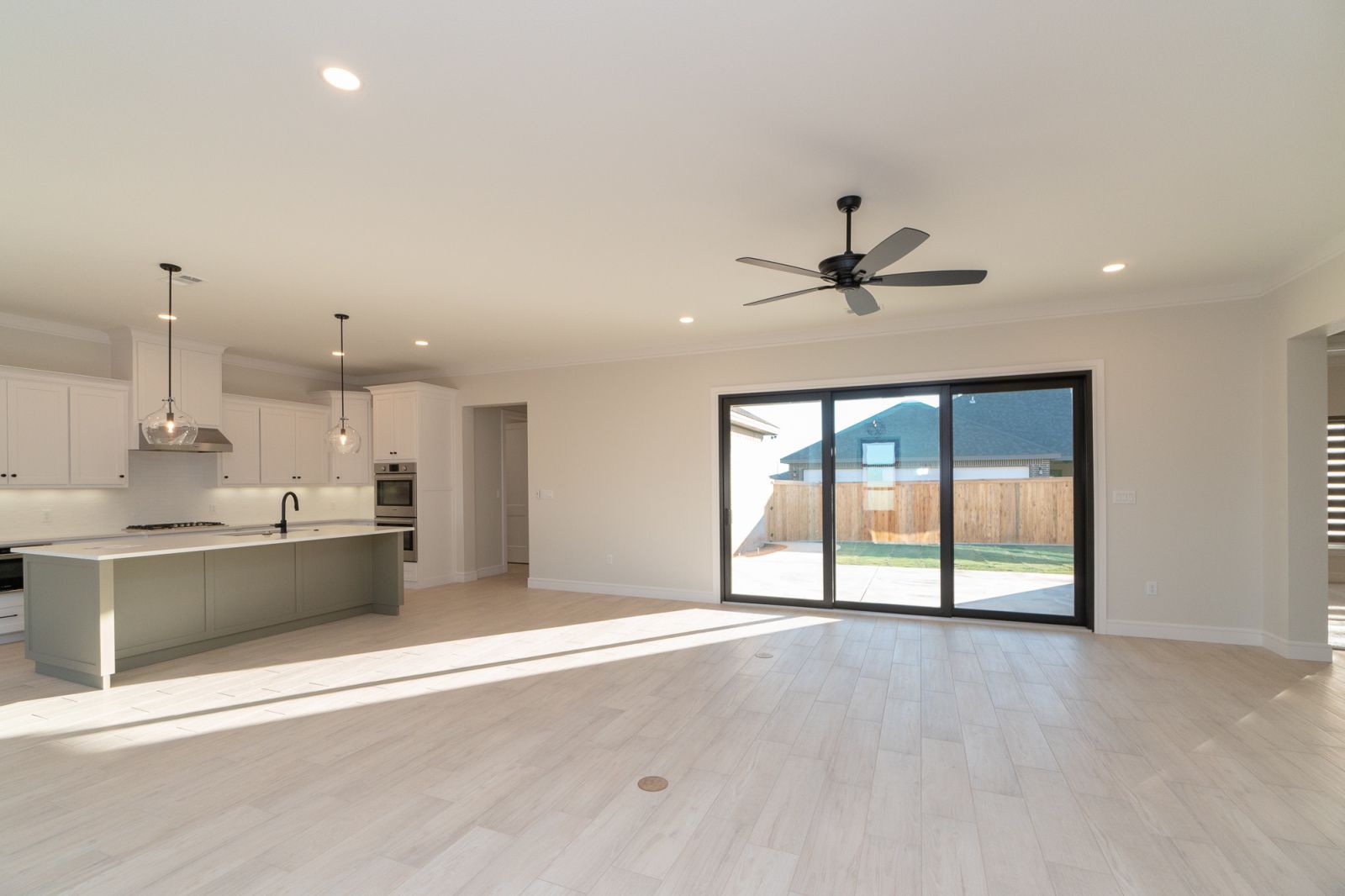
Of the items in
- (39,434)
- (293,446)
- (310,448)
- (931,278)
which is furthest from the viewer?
(310,448)

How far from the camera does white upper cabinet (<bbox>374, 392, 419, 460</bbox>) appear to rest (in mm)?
7516

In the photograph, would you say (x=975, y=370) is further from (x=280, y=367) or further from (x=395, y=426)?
(x=280, y=367)

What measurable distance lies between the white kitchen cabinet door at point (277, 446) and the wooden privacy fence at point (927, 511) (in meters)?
5.78

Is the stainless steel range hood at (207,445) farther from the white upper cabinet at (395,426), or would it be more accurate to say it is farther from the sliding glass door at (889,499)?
the sliding glass door at (889,499)

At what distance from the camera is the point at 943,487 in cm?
568

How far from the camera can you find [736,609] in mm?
6238

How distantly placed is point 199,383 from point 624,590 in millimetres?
4990

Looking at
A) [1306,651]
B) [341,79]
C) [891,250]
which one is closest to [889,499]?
[1306,651]

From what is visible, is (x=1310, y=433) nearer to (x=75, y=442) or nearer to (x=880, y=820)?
(x=880, y=820)

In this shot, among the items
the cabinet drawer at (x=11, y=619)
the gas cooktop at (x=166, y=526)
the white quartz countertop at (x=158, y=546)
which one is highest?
the white quartz countertop at (x=158, y=546)

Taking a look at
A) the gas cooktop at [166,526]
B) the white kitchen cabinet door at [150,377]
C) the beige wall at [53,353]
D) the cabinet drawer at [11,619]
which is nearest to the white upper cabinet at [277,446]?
the gas cooktop at [166,526]

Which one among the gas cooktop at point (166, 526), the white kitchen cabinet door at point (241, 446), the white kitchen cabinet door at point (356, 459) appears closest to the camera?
the gas cooktop at point (166, 526)

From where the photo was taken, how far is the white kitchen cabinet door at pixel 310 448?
757 cm

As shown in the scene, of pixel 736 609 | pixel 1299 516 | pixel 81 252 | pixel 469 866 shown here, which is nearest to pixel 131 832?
pixel 469 866
